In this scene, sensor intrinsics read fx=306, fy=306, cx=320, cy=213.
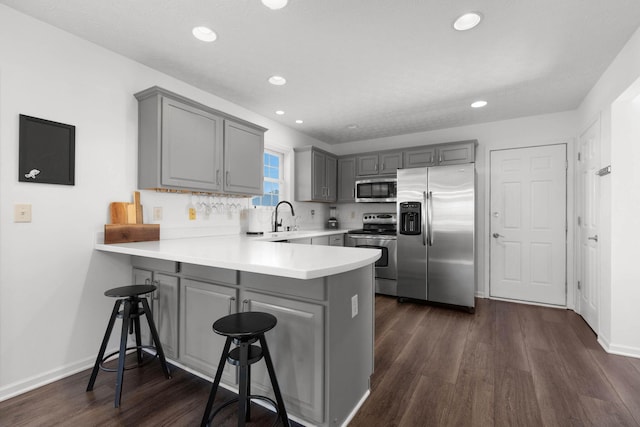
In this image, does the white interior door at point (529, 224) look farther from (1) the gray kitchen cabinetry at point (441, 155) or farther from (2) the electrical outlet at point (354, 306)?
(2) the electrical outlet at point (354, 306)

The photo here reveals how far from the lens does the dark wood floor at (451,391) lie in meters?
1.73

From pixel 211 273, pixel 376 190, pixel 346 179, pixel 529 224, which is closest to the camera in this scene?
pixel 211 273

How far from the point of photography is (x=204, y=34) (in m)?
2.22

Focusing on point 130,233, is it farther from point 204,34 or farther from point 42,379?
point 204,34

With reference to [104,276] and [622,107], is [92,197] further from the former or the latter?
[622,107]

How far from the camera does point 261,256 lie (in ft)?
5.49

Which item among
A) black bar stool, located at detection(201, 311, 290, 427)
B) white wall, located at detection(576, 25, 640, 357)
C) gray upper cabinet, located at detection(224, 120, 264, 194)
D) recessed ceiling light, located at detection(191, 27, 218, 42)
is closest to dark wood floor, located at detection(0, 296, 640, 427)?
white wall, located at detection(576, 25, 640, 357)

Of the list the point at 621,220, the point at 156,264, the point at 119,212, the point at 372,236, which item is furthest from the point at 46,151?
the point at 621,220

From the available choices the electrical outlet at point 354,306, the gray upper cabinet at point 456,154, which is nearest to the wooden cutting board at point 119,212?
the electrical outlet at point 354,306

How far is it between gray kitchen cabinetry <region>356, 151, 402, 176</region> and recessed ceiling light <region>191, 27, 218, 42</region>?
3.10 m

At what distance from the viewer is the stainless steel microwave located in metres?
4.76

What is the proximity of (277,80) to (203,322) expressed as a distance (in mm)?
2262

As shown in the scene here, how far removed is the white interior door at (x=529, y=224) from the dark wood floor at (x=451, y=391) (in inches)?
45.1

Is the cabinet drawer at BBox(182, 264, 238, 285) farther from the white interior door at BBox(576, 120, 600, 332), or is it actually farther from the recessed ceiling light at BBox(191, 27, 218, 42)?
the white interior door at BBox(576, 120, 600, 332)
